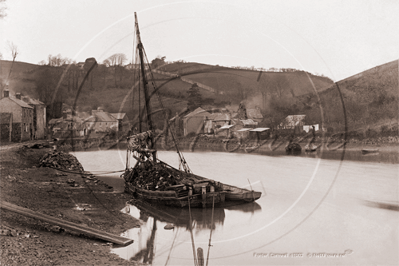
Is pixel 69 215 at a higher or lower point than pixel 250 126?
lower

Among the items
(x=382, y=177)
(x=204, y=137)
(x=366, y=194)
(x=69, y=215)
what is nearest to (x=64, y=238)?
(x=69, y=215)

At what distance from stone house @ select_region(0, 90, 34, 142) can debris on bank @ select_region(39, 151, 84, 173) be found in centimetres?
150

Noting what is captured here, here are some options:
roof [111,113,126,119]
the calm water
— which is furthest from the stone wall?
roof [111,113,126,119]

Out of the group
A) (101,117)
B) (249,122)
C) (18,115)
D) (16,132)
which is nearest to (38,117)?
(18,115)

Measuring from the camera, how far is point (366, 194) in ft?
45.5

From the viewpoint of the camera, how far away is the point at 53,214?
320 inches

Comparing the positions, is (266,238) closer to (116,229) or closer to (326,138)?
(116,229)

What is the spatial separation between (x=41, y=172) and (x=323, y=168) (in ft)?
56.9

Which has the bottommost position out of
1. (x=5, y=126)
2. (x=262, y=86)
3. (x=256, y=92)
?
(x=5, y=126)

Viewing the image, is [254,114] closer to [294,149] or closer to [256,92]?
[256,92]

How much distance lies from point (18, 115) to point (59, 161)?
3.20 meters

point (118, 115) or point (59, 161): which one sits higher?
point (118, 115)

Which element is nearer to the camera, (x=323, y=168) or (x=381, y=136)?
(x=323, y=168)

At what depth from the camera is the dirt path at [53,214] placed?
5953 mm
